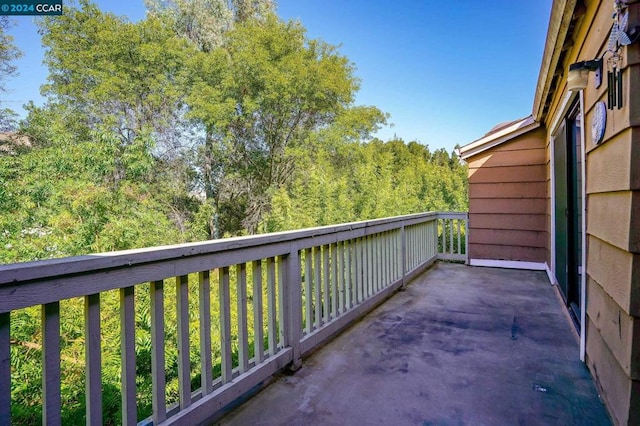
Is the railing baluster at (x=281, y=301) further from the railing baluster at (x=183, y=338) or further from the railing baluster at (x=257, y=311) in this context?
the railing baluster at (x=183, y=338)

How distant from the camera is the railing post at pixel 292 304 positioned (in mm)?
2139

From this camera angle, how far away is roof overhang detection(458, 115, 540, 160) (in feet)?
16.9

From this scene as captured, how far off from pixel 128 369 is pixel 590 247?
2.48m

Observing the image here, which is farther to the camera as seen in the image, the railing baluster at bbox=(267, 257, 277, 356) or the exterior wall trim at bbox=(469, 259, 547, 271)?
the exterior wall trim at bbox=(469, 259, 547, 271)

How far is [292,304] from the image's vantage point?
215 cm

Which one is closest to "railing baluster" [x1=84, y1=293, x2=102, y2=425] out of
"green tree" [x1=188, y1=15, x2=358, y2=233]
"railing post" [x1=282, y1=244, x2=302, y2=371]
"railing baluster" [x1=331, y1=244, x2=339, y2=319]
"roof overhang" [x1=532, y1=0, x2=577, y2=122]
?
"railing post" [x1=282, y1=244, x2=302, y2=371]

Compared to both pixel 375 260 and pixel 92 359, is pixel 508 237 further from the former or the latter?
pixel 92 359

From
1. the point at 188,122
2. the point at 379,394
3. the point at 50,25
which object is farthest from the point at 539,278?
the point at 50,25

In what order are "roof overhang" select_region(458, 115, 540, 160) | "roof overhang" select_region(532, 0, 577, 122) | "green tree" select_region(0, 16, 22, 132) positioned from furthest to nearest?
1. "green tree" select_region(0, 16, 22, 132)
2. "roof overhang" select_region(458, 115, 540, 160)
3. "roof overhang" select_region(532, 0, 577, 122)

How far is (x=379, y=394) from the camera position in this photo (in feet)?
6.09

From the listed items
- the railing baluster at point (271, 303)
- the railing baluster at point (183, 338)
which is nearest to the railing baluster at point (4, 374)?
the railing baluster at point (183, 338)

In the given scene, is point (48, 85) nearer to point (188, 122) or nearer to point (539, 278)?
point (188, 122)

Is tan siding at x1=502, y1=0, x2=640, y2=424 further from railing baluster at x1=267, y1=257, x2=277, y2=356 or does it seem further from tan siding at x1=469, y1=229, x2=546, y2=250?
tan siding at x1=469, y1=229, x2=546, y2=250

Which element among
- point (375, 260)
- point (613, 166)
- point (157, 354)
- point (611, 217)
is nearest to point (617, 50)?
point (613, 166)
